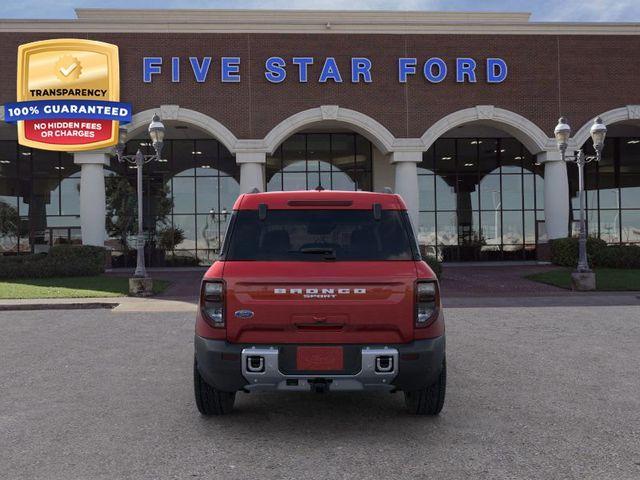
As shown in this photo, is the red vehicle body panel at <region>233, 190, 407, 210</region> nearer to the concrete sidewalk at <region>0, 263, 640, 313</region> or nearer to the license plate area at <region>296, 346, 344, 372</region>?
the license plate area at <region>296, 346, 344, 372</region>

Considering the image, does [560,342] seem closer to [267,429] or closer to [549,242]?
[267,429]

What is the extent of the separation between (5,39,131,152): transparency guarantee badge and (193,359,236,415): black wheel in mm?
20397

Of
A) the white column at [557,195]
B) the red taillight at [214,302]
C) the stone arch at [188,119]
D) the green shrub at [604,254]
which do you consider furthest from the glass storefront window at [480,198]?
the red taillight at [214,302]

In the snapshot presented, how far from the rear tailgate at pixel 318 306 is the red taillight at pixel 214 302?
2.6 inches

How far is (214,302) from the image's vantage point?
4367mm

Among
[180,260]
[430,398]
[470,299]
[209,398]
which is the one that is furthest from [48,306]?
[180,260]

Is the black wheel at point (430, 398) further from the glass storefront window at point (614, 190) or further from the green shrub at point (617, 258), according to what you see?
the glass storefront window at point (614, 190)

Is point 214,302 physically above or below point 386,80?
below

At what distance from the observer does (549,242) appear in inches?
968

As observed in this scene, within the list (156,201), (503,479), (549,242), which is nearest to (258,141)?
(156,201)

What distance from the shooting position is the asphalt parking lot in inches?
153

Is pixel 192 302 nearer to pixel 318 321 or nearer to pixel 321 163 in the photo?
pixel 318 321

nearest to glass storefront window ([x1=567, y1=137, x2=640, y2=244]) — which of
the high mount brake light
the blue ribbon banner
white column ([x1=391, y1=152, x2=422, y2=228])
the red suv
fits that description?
white column ([x1=391, y1=152, x2=422, y2=228])

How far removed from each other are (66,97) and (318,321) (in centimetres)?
2241
